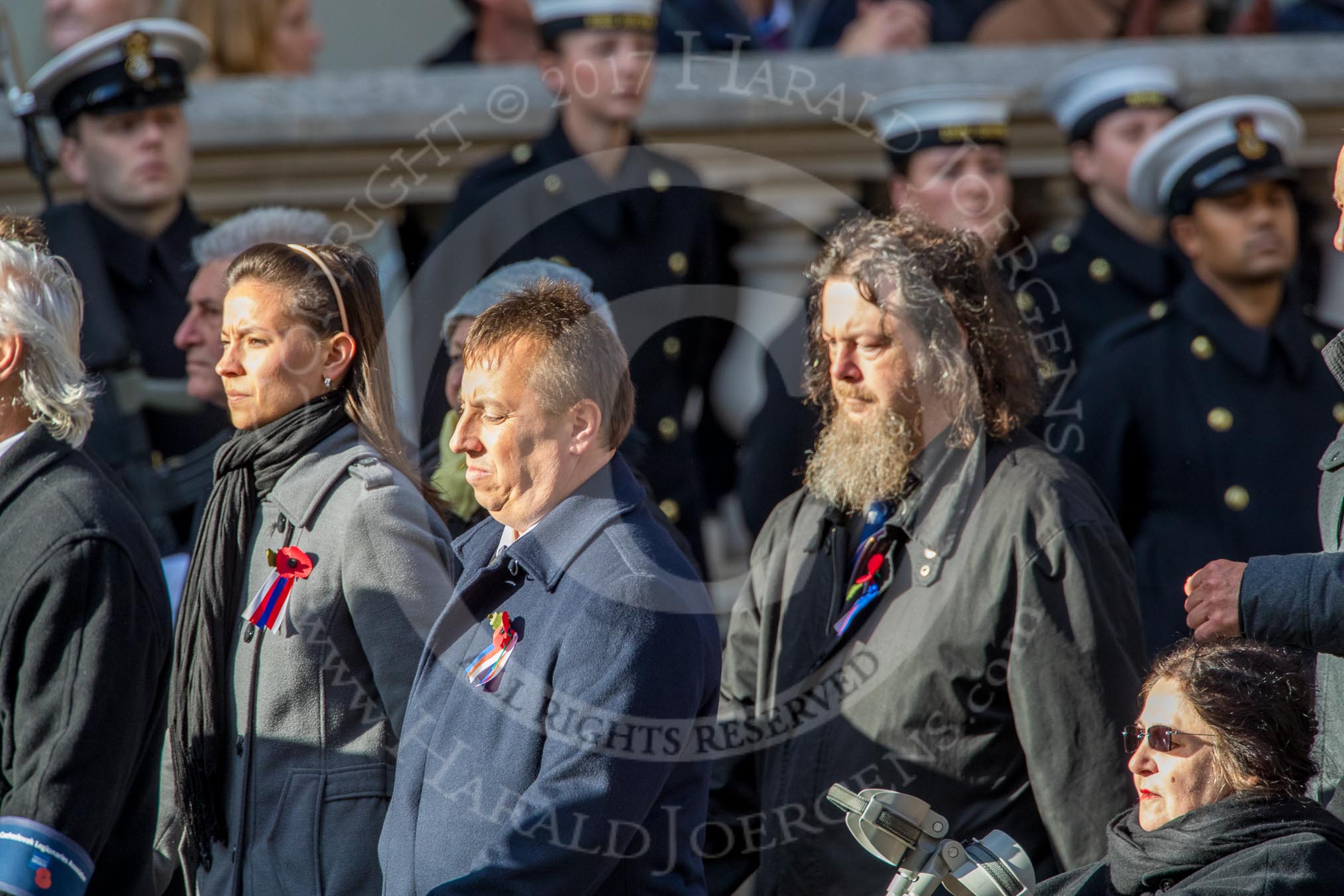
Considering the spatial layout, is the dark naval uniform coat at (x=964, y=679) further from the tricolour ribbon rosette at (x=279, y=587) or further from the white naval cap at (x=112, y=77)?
the white naval cap at (x=112, y=77)

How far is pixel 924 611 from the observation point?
343cm

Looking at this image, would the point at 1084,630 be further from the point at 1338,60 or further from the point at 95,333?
the point at 1338,60

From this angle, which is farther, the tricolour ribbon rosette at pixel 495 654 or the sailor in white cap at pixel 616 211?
the sailor in white cap at pixel 616 211

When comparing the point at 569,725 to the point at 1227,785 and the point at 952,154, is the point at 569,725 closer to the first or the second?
the point at 1227,785

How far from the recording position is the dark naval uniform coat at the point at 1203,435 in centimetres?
484

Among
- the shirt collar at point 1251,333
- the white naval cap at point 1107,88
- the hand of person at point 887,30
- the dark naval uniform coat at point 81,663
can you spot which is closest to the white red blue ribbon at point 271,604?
the dark naval uniform coat at point 81,663

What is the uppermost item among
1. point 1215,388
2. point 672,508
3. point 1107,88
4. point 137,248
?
point 1107,88


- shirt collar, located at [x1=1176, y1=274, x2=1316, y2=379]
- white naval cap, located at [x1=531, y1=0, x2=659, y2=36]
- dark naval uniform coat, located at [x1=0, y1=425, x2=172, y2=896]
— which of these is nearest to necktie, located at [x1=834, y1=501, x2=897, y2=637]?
dark naval uniform coat, located at [x1=0, y1=425, x2=172, y2=896]

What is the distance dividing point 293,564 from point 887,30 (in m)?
3.85

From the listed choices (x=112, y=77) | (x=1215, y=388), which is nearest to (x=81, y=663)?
(x=112, y=77)

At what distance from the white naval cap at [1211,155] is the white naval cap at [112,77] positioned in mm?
2543

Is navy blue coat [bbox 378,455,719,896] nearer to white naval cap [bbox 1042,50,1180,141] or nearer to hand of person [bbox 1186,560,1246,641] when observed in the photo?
hand of person [bbox 1186,560,1246,641]

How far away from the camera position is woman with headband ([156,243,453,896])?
3.19 meters

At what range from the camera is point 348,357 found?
3.38m
